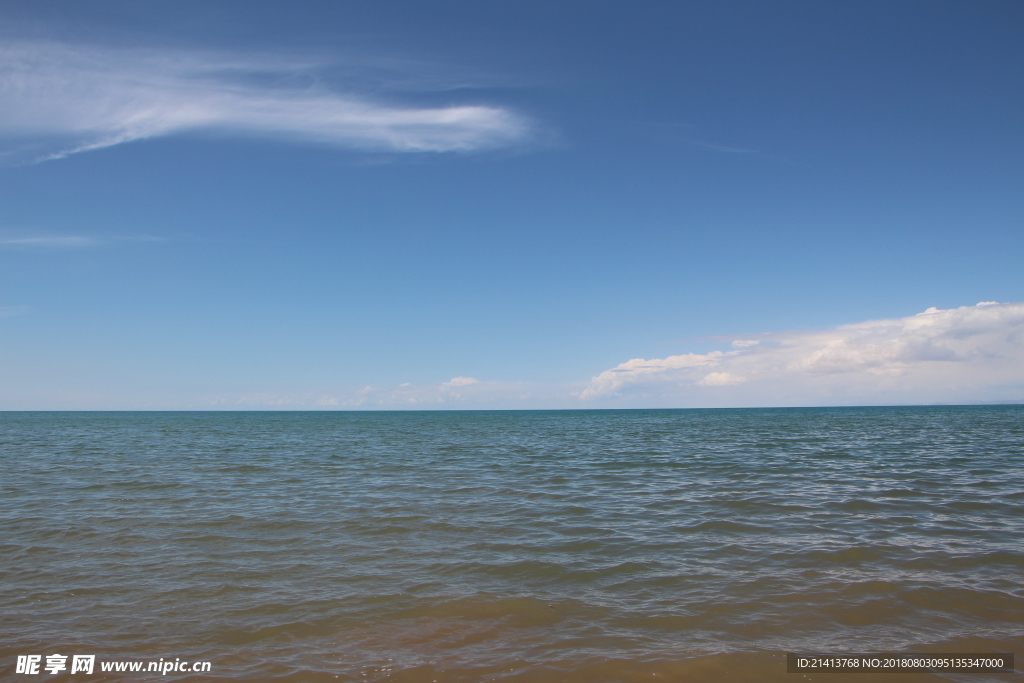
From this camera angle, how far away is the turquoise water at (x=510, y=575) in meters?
6.39

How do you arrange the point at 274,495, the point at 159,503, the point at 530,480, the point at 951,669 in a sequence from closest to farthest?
the point at 951,669 → the point at 159,503 → the point at 274,495 → the point at 530,480

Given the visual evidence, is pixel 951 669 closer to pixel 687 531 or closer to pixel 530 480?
pixel 687 531

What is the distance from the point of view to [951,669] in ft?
19.6

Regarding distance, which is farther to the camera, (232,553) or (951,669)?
(232,553)

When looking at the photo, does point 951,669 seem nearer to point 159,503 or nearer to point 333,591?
point 333,591

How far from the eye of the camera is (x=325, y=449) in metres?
33.8

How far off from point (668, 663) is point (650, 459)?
20.5 m

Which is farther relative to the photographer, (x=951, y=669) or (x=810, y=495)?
(x=810, y=495)

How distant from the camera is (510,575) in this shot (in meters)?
8.97

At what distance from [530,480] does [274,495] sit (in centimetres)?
849

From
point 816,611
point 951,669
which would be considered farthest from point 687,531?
point 951,669

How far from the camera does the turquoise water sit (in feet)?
21.0

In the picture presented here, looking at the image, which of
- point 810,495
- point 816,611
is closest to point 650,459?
point 810,495

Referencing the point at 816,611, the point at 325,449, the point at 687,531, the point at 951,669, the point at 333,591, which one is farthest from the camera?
the point at 325,449
